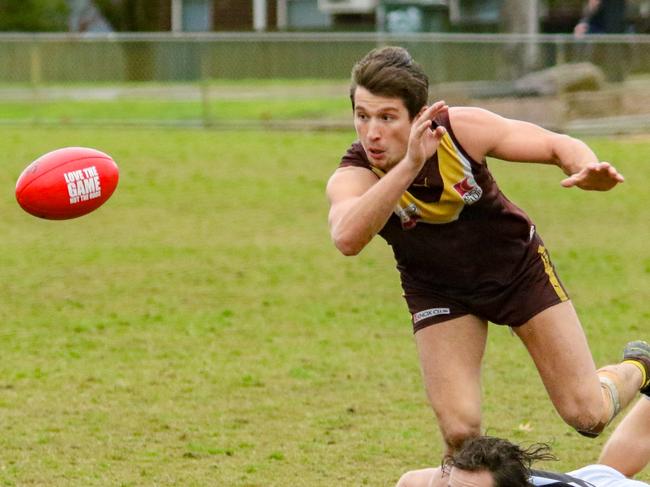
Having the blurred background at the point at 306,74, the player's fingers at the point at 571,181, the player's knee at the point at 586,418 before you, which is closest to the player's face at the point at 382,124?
the player's fingers at the point at 571,181

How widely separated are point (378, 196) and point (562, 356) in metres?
1.12

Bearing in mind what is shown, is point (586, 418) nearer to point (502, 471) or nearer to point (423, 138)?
point (502, 471)

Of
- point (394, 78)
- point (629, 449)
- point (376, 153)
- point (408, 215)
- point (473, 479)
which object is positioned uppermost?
point (394, 78)

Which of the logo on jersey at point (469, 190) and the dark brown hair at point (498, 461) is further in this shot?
the logo on jersey at point (469, 190)

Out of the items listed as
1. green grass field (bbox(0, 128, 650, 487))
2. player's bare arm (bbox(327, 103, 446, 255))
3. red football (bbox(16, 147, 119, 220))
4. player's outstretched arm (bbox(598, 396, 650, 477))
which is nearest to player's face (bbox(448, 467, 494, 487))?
player's bare arm (bbox(327, 103, 446, 255))

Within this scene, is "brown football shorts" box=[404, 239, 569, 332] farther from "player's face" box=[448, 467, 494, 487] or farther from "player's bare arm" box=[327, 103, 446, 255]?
"player's face" box=[448, 467, 494, 487]

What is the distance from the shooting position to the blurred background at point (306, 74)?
2144 cm

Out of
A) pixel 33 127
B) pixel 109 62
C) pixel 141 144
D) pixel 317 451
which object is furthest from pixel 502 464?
pixel 109 62

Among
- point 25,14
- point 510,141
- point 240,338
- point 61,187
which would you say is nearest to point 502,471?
point 510,141

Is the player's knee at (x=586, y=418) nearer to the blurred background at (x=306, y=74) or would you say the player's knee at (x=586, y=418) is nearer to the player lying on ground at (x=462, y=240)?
the player lying on ground at (x=462, y=240)

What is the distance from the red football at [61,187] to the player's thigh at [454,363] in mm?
1990

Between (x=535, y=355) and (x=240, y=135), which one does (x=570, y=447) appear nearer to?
(x=535, y=355)

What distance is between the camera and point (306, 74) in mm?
23781

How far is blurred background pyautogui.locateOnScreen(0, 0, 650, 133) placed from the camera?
21.4 metres
